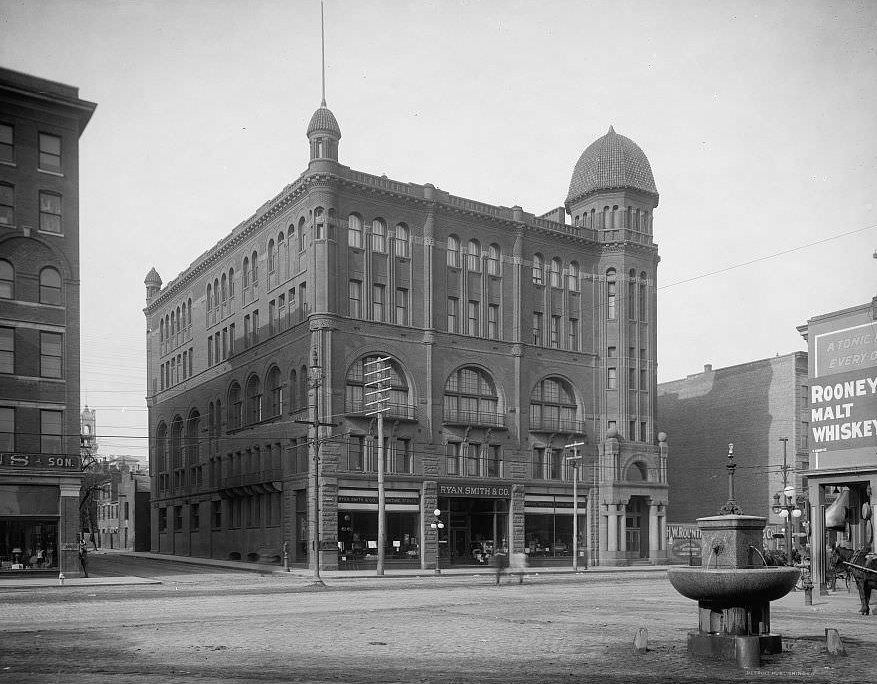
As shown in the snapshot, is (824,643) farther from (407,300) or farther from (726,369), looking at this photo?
(726,369)

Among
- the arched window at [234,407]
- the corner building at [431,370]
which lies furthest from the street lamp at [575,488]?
the arched window at [234,407]

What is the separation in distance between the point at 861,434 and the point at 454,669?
65.0 ft

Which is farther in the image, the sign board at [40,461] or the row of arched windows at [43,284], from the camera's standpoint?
the row of arched windows at [43,284]

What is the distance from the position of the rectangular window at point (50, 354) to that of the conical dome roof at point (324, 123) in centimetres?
2130

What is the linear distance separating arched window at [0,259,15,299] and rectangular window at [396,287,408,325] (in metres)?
24.0

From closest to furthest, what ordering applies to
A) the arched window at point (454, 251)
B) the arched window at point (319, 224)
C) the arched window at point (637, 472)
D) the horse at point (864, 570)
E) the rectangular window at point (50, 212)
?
the horse at point (864, 570), the rectangular window at point (50, 212), the arched window at point (319, 224), the arched window at point (454, 251), the arched window at point (637, 472)

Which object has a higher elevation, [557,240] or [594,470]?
[557,240]

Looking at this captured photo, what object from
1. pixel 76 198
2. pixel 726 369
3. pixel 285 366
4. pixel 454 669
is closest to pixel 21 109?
pixel 76 198

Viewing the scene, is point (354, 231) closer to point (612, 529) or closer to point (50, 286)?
point (50, 286)

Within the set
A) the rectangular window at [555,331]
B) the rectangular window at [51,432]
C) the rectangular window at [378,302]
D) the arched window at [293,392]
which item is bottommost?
the rectangular window at [51,432]

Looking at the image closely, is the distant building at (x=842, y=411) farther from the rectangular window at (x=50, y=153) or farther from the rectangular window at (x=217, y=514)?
the rectangular window at (x=217, y=514)

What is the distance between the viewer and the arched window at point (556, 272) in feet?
234

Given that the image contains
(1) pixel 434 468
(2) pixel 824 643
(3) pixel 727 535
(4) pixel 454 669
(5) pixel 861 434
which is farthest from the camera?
(1) pixel 434 468

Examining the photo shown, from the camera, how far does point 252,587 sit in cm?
3953
